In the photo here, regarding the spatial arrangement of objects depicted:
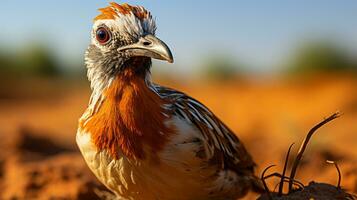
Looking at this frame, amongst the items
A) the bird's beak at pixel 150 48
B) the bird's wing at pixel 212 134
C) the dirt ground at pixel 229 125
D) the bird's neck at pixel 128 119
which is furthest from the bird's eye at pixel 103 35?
the dirt ground at pixel 229 125

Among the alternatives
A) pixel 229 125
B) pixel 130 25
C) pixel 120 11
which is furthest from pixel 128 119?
pixel 229 125

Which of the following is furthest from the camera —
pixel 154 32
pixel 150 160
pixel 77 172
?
pixel 77 172

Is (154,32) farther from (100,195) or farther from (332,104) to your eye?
(332,104)

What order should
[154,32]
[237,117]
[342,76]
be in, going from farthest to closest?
[342,76] → [237,117] → [154,32]

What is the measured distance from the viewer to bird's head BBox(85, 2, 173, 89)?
4.36 m

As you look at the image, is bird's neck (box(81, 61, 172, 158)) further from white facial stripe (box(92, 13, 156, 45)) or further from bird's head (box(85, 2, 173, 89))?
white facial stripe (box(92, 13, 156, 45))

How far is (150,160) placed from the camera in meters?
4.19

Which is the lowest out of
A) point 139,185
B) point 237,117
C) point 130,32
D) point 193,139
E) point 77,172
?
point 237,117

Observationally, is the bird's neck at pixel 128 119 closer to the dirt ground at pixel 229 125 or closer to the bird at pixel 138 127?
the bird at pixel 138 127

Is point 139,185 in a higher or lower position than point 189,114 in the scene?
lower

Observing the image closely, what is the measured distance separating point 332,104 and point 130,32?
1456 centimetres

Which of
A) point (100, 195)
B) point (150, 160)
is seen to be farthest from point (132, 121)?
point (100, 195)

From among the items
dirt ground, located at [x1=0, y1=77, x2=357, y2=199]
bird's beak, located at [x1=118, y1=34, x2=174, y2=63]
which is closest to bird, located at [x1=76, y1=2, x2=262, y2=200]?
bird's beak, located at [x1=118, y1=34, x2=174, y2=63]

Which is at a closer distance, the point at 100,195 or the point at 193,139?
the point at 193,139
